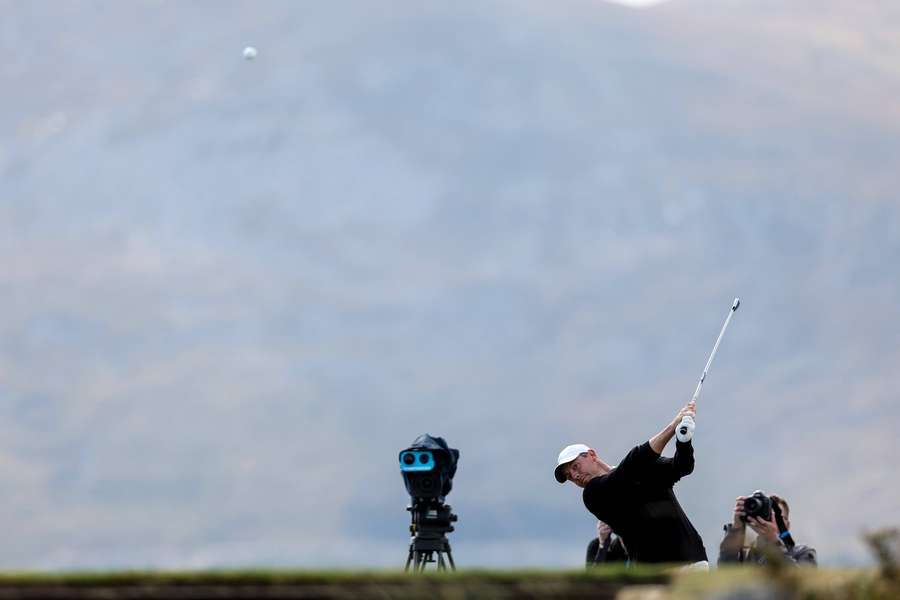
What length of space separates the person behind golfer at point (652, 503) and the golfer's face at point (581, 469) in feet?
1.59

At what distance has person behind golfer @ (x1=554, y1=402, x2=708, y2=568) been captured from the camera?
13.7 metres

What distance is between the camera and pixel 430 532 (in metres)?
16.6

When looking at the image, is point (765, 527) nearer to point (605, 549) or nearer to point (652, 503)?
point (652, 503)

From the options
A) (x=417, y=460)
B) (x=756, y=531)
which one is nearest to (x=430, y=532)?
(x=417, y=460)

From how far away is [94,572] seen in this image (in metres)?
9.72

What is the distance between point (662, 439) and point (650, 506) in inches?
23.3

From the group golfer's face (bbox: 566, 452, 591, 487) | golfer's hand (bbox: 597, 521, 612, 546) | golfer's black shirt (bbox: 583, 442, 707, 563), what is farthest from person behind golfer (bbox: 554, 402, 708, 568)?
golfer's hand (bbox: 597, 521, 612, 546)

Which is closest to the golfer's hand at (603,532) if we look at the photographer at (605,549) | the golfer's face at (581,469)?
the photographer at (605,549)

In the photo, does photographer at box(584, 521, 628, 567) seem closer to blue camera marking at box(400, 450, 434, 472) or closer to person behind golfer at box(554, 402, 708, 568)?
person behind golfer at box(554, 402, 708, 568)

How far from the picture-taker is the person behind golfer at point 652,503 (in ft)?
45.0

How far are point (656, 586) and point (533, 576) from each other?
727 millimetres

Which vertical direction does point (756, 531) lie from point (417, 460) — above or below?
below

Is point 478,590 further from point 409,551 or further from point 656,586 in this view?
point 409,551

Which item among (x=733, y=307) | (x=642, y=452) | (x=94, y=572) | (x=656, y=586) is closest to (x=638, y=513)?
(x=642, y=452)
